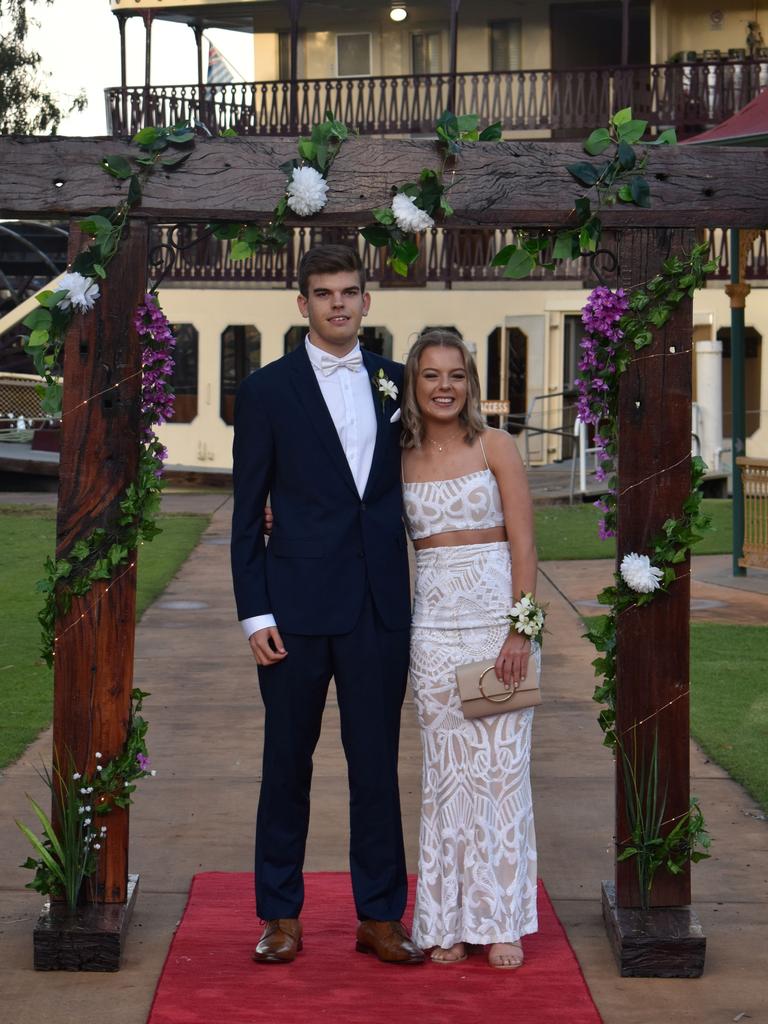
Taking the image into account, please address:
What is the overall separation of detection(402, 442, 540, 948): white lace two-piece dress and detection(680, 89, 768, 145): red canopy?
7955 millimetres

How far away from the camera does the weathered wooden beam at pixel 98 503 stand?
5160 millimetres

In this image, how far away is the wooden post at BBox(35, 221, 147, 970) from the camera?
515 cm

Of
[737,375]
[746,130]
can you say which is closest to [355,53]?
[737,375]

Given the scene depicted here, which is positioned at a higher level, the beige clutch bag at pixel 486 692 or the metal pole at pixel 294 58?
the metal pole at pixel 294 58

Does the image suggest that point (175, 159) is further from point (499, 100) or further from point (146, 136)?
point (499, 100)

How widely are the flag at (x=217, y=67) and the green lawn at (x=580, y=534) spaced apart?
46.3 feet

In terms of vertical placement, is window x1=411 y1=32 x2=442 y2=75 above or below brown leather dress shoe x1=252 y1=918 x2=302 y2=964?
above

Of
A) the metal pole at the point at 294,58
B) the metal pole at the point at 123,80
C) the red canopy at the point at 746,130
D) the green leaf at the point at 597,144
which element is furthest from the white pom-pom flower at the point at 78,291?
the metal pole at the point at 123,80

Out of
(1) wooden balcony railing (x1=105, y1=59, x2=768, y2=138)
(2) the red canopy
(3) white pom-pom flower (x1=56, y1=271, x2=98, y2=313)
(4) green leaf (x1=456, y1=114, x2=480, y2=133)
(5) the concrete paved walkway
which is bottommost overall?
(5) the concrete paved walkway

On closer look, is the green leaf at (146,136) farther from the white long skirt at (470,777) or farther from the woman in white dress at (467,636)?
the white long skirt at (470,777)

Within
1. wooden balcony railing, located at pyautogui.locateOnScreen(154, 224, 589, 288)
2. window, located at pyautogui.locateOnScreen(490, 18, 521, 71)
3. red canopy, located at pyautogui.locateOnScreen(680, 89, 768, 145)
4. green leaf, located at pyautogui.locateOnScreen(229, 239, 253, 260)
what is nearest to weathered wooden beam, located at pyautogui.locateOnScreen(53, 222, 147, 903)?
green leaf, located at pyautogui.locateOnScreen(229, 239, 253, 260)

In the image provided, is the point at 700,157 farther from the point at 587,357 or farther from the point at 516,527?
the point at 516,527

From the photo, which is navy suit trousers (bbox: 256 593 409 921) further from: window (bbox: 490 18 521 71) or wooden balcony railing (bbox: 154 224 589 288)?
window (bbox: 490 18 521 71)

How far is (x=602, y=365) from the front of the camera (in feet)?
17.1
